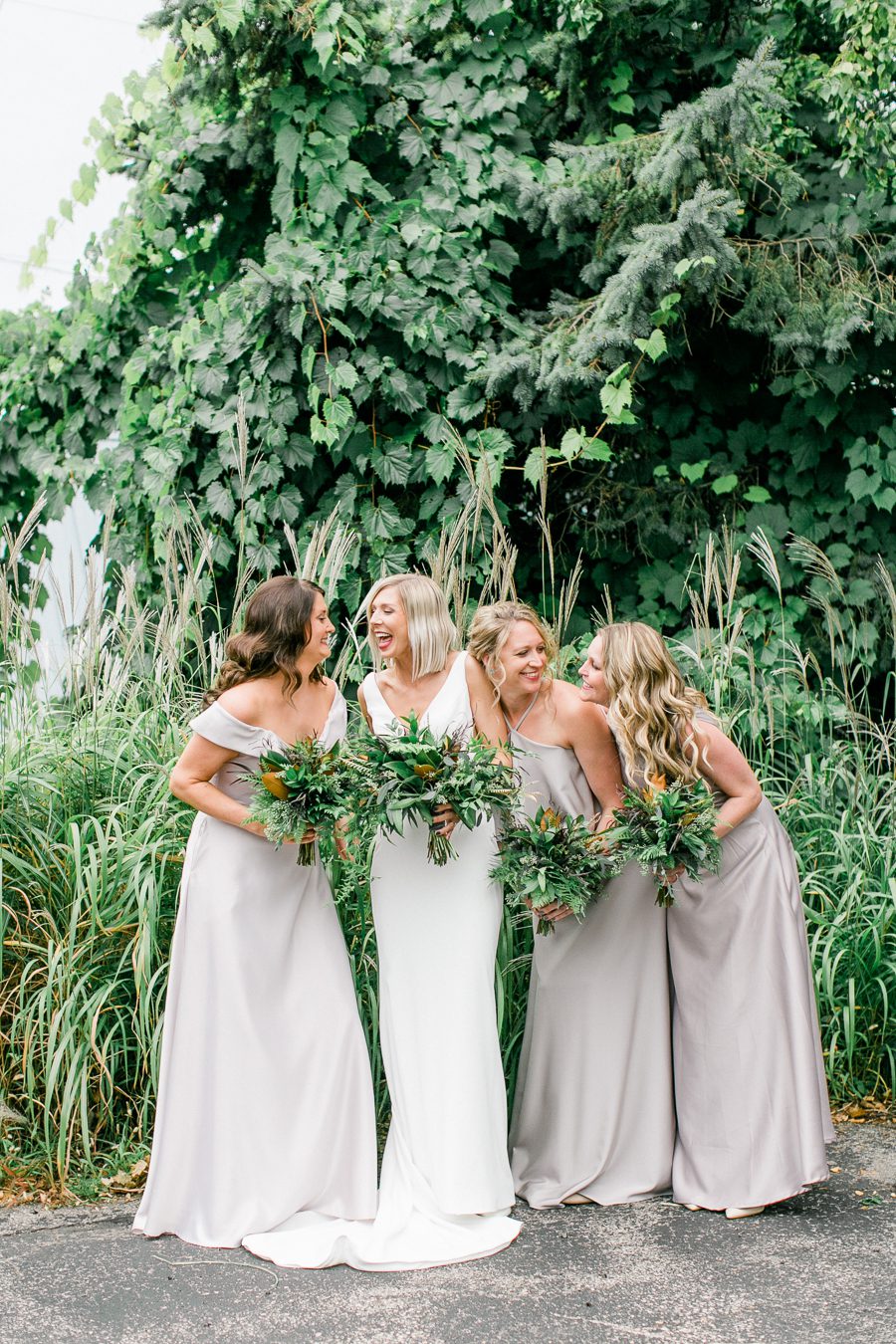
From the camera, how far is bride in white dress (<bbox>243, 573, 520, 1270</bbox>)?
3.48 m

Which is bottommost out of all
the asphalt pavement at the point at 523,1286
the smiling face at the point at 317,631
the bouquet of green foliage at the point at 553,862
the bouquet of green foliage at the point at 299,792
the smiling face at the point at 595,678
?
the asphalt pavement at the point at 523,1286

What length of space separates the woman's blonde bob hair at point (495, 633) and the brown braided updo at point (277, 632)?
1.74ft

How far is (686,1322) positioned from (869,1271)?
61 cm

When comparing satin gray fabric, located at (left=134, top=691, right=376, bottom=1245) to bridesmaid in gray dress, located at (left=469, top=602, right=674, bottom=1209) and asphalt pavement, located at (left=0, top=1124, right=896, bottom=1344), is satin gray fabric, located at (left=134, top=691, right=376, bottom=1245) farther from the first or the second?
bridesmaid in gray dress, located at (left=469, top=602, right=674, bottom=1209)

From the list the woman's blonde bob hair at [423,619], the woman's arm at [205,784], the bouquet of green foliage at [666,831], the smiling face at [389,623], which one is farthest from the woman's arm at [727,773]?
the woman's arm at [205,784]

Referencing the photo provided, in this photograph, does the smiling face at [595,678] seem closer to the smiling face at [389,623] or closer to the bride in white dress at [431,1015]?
the bride in white dress at [431,1015]

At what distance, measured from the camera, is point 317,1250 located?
3404 mm

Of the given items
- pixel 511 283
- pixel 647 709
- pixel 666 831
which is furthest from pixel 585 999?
pixel 511 283

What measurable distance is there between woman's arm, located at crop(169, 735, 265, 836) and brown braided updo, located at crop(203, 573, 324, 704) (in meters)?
0.24

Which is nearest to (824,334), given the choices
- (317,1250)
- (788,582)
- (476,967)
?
(788,582)

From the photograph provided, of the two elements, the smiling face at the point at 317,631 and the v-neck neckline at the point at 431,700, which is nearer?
the smiling face at the point at 317,631

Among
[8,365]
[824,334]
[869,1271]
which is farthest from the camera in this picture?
[8,365]

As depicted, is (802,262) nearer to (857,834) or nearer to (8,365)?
(857,834)

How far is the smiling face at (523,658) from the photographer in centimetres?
384
